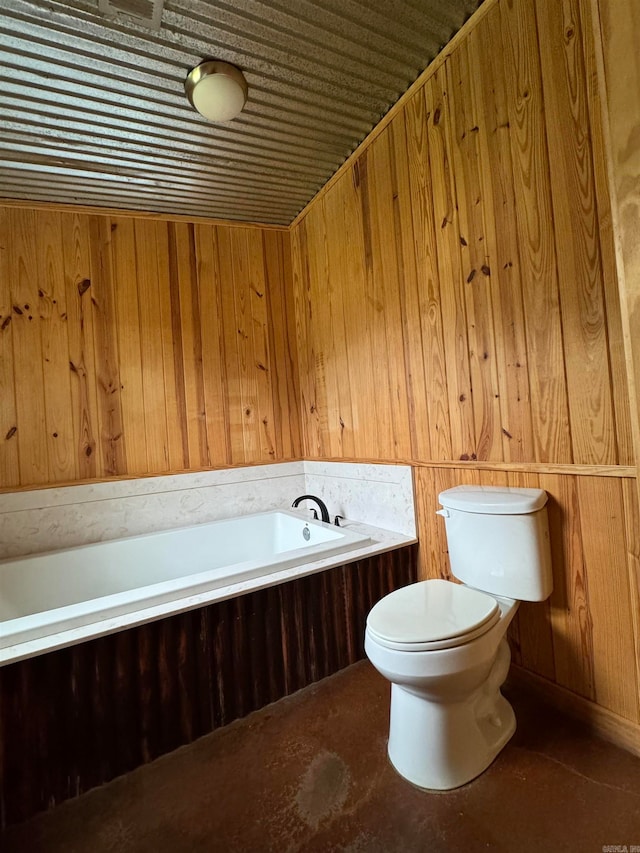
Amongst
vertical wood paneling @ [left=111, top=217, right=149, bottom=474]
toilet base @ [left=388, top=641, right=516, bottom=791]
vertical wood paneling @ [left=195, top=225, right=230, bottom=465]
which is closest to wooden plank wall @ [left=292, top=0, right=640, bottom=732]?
toilet base @ [left=388, top=641, right=516, bottom=791]

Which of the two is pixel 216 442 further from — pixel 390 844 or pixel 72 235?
pixel 390 844

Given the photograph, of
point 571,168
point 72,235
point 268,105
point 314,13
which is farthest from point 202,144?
point 571,168

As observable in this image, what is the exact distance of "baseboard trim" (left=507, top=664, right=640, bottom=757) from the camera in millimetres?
1246

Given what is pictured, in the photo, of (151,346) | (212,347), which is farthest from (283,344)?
(151,346)

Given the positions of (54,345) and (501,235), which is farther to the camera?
(54,345)

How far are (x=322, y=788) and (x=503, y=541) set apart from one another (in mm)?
942

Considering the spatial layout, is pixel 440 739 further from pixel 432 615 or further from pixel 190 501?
pixel 190 501

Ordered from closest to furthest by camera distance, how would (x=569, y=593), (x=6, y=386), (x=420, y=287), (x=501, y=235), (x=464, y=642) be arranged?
1. (x=464, y=642)
2. (x=569, y=593)
3. (x=501, y=235)
4. (x=420, y=287)
5. (x=6, y=386)

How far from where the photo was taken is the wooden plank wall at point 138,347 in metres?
2.23

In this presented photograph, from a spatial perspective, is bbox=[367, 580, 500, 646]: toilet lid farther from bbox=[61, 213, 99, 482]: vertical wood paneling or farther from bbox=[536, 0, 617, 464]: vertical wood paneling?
bbox=[61, 213, 99, 482]: vertical wood paneling

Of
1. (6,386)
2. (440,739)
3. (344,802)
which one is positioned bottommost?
(344,802)

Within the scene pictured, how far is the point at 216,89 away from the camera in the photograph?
158 centimetres

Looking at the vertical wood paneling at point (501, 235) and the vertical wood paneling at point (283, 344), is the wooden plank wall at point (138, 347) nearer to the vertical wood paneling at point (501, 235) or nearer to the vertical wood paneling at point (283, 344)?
the vertical wood paneling at point (283, 344)

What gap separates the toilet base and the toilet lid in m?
0.18
